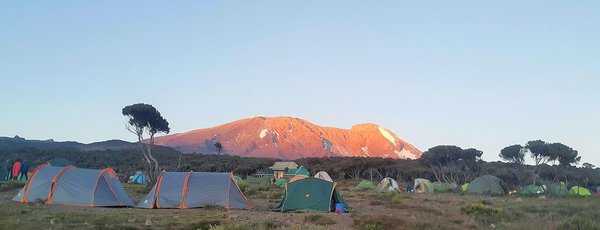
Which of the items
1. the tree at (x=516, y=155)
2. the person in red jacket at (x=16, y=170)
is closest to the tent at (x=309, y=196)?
the person in red jacket at (x=16, y=170)

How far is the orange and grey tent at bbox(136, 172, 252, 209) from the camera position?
20078 millimetres

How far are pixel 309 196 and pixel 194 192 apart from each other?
4437 millimetres

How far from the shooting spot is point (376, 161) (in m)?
80.9

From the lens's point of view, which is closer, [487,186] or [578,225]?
[578,225]

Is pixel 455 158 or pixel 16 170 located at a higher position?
pixel 455 158

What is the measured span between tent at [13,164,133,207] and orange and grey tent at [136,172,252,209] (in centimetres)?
124

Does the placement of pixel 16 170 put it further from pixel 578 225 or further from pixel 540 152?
pixel 540 152

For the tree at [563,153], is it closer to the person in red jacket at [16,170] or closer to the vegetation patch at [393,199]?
the vegetation patch at [393,199]

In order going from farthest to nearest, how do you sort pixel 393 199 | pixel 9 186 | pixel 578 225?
1. pixel 393 199
2. pixel 9 186
3. pixel 578 225

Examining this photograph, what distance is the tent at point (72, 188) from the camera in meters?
19.4

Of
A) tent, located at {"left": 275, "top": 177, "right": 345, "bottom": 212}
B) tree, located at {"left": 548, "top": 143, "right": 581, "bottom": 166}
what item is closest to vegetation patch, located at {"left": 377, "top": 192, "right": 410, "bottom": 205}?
tent, located at {"left": 275, "top": 177, "right": 345, "bottom": 212}

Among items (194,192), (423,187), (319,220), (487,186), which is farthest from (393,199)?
(423,187)

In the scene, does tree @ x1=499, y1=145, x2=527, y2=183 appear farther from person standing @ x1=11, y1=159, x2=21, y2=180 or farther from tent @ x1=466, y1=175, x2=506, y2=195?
person standing @ x1=11, y1=159, x2=21, y2=180

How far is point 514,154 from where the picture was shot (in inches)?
2478
